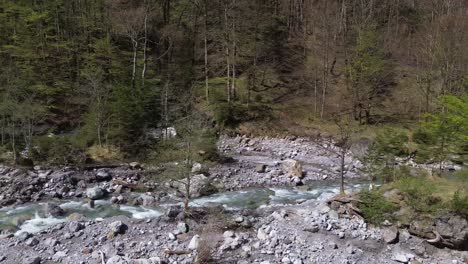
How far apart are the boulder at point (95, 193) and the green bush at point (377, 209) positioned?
12.2 metres

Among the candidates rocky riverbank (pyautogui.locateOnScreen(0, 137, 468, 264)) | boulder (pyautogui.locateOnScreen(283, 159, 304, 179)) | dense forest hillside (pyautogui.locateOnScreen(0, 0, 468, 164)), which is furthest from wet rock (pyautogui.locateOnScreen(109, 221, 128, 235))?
boulder (pyautogui.locateOnScreen(283, 159, 304, 179))

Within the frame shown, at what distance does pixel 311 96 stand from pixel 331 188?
18493 mm

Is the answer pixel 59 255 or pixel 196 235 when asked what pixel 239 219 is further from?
pixel 59 255

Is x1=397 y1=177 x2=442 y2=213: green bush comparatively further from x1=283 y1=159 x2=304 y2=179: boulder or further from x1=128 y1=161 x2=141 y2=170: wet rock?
x1=128 y1=161 x2=141 y2=170: wet rock

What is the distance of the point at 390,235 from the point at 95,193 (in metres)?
13.4

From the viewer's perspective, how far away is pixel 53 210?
53.1 ft

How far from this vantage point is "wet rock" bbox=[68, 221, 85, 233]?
14.2 m

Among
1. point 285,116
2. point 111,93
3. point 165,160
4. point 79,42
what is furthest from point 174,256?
point 79,42

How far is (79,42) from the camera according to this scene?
36594mm

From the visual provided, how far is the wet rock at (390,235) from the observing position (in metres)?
13.4

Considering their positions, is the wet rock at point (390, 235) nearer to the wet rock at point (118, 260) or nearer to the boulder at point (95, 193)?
the wet rock at point (118, 260)

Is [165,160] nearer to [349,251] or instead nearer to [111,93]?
[111,93]

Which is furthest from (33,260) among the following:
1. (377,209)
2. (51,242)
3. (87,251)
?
(377,209)

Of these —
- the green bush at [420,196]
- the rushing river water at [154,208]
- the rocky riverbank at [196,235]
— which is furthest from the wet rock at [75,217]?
the green bush at [420,196]
